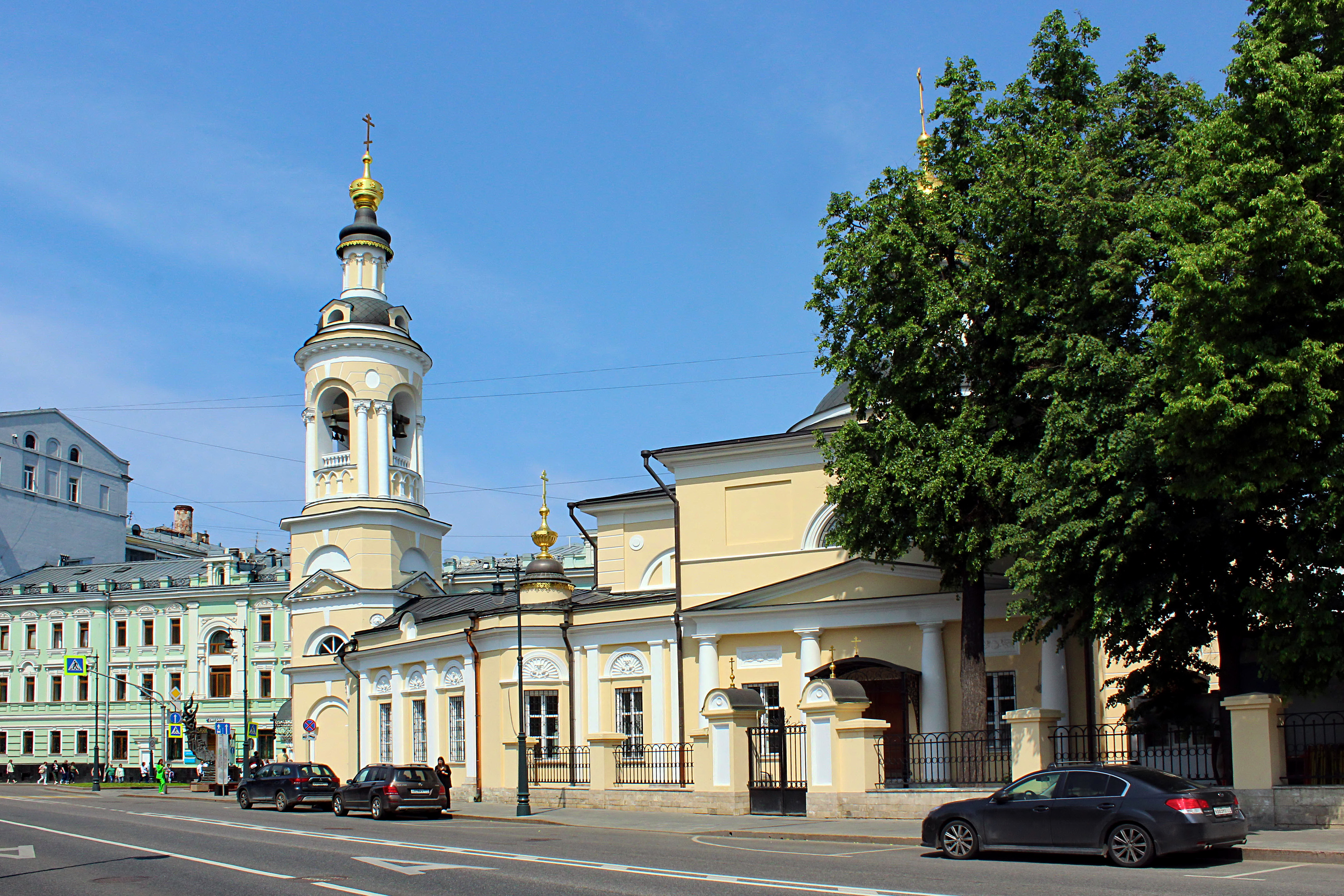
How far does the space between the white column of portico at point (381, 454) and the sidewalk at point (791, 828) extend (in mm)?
15841

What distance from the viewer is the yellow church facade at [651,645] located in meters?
24.8

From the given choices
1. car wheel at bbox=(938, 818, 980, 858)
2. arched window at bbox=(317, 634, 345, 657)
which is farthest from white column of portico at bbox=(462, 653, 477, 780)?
car wheel at bbox=(938, 818, 980, 858)

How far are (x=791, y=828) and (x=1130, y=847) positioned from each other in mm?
7350

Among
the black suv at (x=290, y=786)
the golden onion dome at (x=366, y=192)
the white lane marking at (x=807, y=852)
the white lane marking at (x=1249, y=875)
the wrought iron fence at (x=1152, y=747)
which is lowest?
the black suv at (x=290, y=786)

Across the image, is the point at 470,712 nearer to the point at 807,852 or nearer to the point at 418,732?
the point at 418,732

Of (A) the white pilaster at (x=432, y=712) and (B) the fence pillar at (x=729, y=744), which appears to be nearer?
(B) the fence pillar at (x=729, y=744)

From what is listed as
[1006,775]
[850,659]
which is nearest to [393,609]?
[850,659]

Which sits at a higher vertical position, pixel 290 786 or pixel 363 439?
pixel 363 439

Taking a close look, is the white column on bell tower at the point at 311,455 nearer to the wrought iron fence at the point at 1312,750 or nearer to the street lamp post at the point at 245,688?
the street lamp post at the point at 245,688

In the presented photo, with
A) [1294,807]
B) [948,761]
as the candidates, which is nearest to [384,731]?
[948,761]

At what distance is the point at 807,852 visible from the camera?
54.4 feet

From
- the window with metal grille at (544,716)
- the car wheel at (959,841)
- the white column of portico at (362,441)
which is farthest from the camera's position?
the white column of portico at (362,441)

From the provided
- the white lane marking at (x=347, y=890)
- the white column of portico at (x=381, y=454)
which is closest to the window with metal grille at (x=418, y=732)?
the white column of portico at (x=381, y=454)

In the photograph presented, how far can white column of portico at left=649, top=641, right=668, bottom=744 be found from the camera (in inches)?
1171
